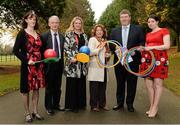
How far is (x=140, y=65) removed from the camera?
29.7ft

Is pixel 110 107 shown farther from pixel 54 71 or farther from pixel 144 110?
pixel 54 71

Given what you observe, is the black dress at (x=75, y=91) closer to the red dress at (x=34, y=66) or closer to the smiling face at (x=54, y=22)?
the smiling face at (x=54, y=22)

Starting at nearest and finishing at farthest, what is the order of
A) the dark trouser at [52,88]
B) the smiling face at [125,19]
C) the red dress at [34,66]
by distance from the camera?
the red dress at [34,66]
the dark trouser at [52,88]
the smiling face at [125,19]

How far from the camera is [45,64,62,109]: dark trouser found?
8.94 metres

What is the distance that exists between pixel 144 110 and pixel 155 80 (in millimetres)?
956

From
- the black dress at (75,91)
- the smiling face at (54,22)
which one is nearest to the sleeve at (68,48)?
the black dress at (75,91)

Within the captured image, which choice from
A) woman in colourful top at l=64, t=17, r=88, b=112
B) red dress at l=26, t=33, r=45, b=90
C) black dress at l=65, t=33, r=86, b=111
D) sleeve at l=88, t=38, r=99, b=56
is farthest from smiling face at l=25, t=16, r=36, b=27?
sleeve at l=88, t=38, r=99, b=56

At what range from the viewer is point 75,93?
9.25m

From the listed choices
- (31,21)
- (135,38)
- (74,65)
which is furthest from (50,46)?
(135,38)

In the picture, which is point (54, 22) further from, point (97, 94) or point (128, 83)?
point (128, 83)

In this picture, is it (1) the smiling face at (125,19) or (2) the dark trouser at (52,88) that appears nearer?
(2) the dark trouser at (52,88)

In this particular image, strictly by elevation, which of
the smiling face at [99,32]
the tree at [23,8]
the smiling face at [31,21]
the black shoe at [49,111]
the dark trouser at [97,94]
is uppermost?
the tree at [23,8]

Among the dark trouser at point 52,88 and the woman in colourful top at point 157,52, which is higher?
the woman in colourful top at point 157,52

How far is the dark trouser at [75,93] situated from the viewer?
9.18 meters
